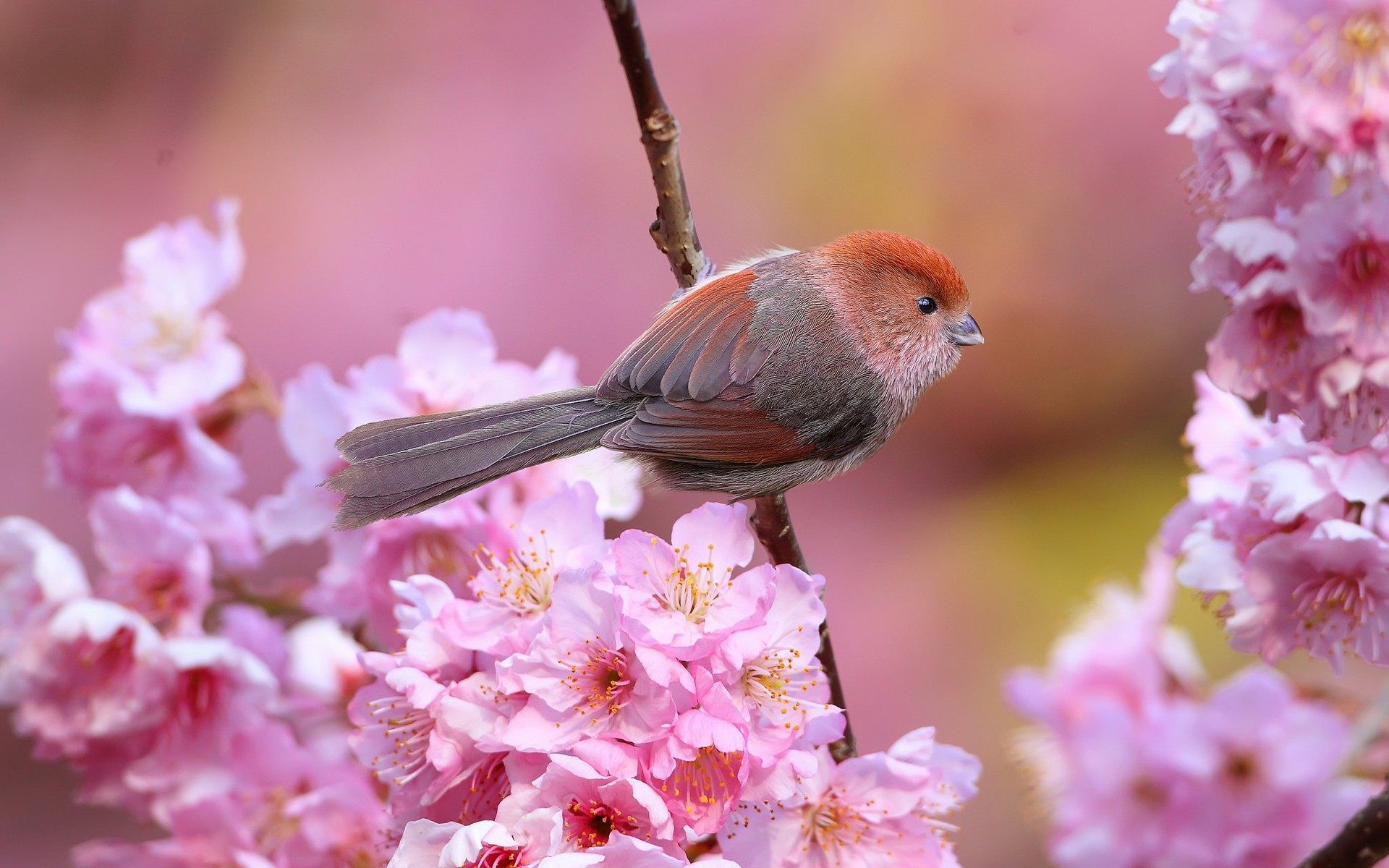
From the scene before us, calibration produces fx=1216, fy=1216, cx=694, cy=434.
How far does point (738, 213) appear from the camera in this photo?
339 cm

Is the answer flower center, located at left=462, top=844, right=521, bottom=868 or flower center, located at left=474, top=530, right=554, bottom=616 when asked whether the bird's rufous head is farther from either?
flower center, located at left=462, top=844, right=521, bottom=868

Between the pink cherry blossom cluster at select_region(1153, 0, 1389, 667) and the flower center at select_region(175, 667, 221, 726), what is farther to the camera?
the flower center at select_region(175, 667, 221, 726)

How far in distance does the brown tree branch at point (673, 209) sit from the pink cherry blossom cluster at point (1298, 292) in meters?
0.37

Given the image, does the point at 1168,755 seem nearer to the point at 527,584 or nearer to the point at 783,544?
the point at 783,544

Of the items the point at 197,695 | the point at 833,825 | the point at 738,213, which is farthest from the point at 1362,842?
the point at 738,213

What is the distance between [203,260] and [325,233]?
214cm

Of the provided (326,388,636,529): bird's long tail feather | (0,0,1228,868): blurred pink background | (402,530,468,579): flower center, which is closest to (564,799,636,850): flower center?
(326,388,636,529): bird's long tail feather

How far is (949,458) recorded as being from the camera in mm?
3459

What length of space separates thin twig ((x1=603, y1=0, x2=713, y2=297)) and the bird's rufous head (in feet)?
0.87

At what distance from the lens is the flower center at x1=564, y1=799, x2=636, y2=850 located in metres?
0.82

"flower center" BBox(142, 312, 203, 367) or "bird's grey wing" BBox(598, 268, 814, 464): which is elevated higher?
"flower center" BBox(142, 312, 203, 367)

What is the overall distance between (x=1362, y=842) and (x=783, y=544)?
19.8 inches

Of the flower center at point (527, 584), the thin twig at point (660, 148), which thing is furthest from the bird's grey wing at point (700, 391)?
the flower center at point (527, 584)

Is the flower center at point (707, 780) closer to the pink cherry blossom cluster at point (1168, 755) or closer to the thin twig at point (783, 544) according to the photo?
the thin twig at point (783, 544)
